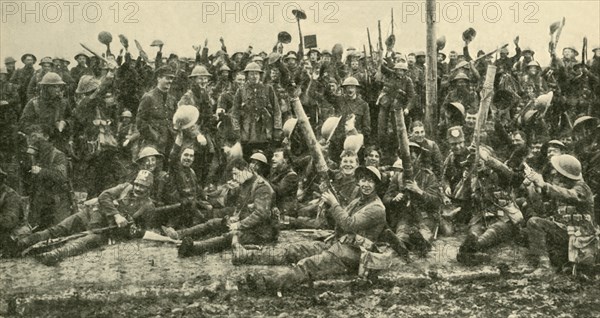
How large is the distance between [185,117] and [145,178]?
0.99 m

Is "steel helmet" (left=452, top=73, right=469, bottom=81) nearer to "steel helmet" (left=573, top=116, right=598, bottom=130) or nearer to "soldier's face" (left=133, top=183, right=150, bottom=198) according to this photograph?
"steel helmet" (left=573, top=116, right=598, bottom=130)

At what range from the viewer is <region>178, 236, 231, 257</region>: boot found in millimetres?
7766

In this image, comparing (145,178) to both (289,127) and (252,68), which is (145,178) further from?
(252,68)

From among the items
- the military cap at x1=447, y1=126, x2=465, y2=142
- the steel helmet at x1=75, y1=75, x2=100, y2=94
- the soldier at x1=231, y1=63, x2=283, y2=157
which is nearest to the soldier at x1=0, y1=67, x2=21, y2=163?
the steel helmet at x1=75, y1=75, x2=100, y2=94

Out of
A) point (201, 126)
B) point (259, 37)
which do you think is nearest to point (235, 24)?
point (259, 37)

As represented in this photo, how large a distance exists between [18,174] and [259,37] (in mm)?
3268

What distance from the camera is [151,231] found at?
8125mm

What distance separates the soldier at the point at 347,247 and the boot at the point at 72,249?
1.70m

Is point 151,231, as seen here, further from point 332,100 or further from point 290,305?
point 332,100

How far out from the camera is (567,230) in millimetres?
7918

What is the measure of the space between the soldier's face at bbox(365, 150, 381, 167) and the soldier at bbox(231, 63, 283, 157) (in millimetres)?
1215

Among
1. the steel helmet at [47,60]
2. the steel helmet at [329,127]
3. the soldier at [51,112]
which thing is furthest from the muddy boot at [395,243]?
the steel helmet at [47,60]

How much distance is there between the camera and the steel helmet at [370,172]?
24.9ft

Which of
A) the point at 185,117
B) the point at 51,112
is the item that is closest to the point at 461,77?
the point at 185,117
